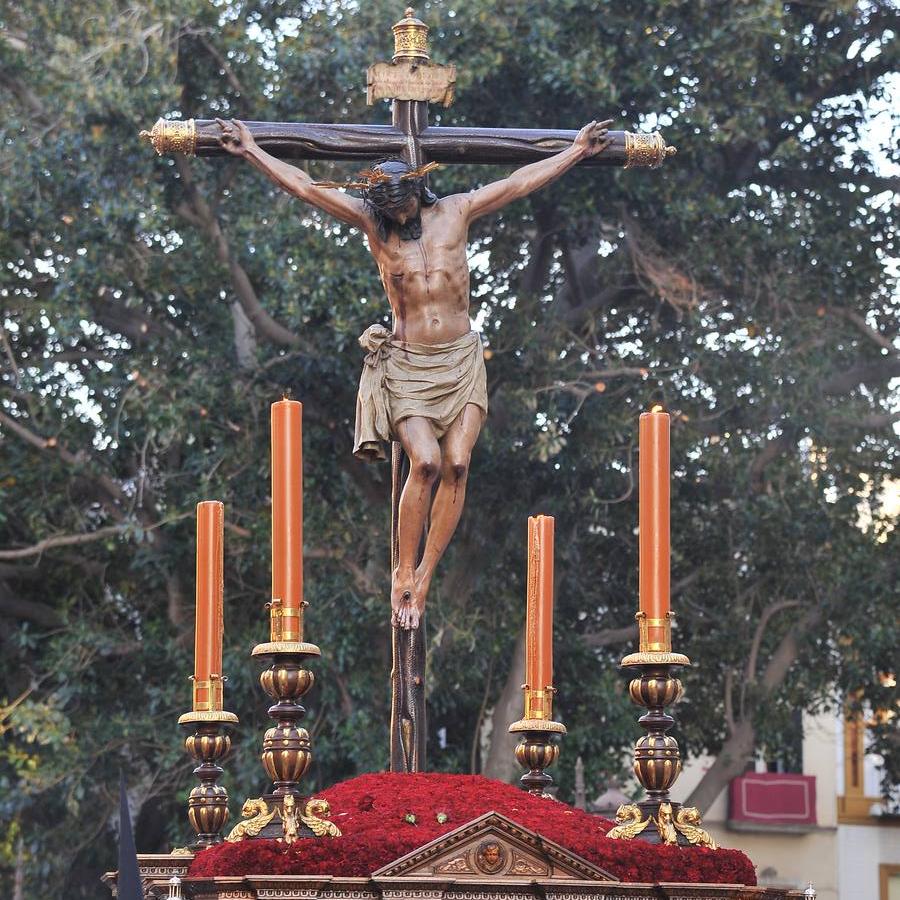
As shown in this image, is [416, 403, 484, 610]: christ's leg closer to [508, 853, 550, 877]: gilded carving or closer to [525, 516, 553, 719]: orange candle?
[525, 516, 553, 719]: orange candle

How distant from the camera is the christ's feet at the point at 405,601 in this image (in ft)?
24.9

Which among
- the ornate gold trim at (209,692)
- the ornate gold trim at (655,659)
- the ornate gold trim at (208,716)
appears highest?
the ornate gold trim at (655,659)

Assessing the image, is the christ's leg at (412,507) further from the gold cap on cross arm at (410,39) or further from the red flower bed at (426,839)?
the gold cap on cross arm at (410,39)

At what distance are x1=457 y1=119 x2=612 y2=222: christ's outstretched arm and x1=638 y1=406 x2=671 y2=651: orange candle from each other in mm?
1225

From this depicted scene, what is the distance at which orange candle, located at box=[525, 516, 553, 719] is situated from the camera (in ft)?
25.9

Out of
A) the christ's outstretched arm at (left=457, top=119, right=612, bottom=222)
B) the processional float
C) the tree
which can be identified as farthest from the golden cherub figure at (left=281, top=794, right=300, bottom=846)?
the tree

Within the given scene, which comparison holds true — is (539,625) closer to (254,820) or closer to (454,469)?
(454,469)

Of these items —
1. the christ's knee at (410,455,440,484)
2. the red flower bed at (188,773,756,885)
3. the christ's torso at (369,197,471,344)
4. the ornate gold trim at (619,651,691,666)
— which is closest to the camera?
the red flower bed at (188,773,756,885)

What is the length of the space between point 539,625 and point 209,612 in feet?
4.23

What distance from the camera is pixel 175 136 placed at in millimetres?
7742

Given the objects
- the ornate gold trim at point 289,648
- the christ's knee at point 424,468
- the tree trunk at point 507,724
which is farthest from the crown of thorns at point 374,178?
the tree trunk at point 507,724

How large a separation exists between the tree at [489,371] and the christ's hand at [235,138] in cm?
1019

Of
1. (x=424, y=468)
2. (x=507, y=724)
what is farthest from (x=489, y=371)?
(x=424, y=468)

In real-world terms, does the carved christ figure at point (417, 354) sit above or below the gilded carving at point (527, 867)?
above
